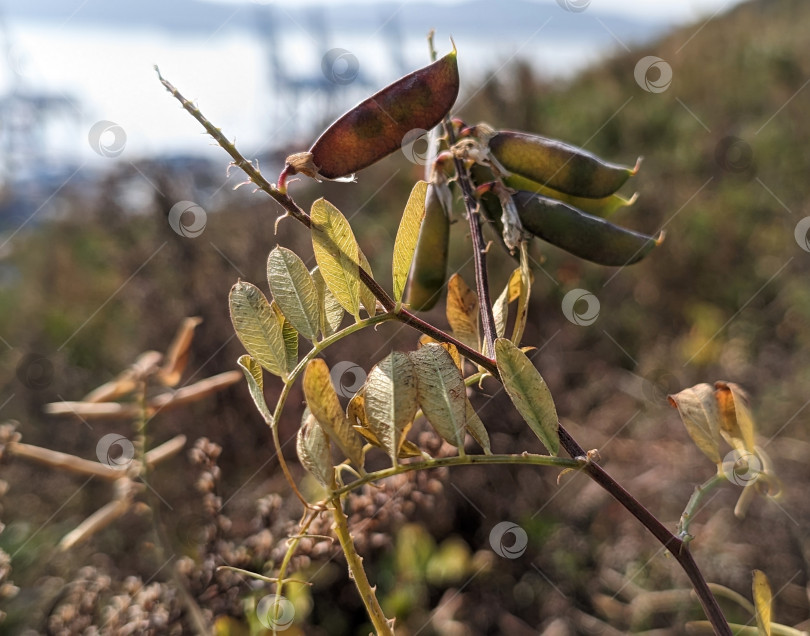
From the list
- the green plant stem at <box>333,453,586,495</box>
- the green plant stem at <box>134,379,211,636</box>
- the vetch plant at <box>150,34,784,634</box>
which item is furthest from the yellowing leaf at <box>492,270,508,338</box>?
the green plant stem at <box>134,379,211,636</box>

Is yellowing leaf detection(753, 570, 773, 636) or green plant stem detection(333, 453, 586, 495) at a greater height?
green plant stem detection(333, 453, 586, 495)

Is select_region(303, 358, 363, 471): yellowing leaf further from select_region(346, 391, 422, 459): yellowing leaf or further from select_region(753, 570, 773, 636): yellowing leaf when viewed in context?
select_region(753, 570, 773, 636): yellowing leaf

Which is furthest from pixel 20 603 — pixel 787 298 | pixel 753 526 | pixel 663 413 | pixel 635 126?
pixel 635 126

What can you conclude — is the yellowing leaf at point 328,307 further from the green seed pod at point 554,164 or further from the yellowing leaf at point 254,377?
the green seed pod at point 554,164

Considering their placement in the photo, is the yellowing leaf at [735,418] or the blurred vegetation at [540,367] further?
the blurred vegetation at [540,367]

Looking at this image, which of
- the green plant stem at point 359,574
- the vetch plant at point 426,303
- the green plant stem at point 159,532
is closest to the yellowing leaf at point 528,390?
the vetch plant at point 426,303

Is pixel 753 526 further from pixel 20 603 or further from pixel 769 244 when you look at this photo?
pixel 769 244
